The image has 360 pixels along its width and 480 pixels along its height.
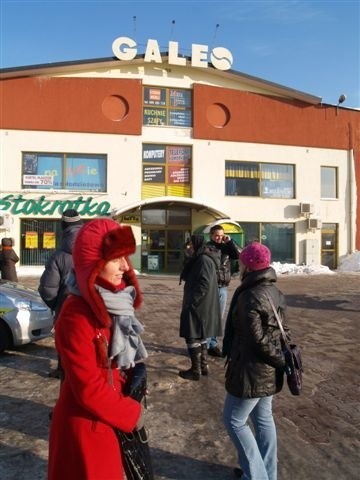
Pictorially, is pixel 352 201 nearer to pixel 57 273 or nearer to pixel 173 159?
pixel 173 159

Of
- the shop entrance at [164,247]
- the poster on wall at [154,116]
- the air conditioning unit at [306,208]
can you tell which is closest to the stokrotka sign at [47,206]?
the shop entrance at [164,247]

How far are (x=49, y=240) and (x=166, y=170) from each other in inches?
250

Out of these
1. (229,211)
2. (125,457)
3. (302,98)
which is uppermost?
(302,98)

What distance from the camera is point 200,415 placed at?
4.43 metres

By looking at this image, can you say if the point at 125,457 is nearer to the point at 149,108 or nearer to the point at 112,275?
the point at 112,275

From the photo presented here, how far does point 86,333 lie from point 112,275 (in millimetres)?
275

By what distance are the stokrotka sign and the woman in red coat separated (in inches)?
753

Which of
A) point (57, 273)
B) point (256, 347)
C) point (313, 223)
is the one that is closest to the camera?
point (256, 347)

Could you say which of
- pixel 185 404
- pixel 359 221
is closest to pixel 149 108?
pixel 359 221

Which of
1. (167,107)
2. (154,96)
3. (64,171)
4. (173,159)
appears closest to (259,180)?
(173,159)

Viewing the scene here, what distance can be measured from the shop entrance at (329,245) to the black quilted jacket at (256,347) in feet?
72.2

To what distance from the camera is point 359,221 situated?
24.6 meters

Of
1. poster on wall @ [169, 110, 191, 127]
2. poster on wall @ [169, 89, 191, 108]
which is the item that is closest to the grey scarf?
poster on wall @ [169, 110, 191, 127]

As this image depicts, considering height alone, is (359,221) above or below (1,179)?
below
